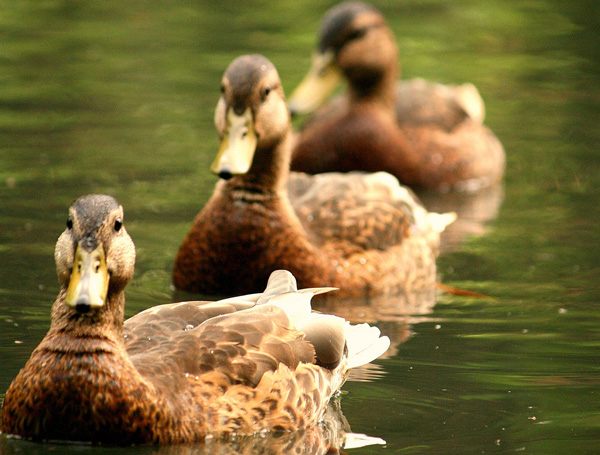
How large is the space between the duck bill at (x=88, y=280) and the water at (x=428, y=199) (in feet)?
2.43

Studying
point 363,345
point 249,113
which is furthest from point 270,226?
point 363,345

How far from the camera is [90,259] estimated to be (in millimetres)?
5965

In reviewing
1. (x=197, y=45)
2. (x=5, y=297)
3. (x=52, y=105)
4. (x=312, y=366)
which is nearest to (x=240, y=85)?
(x=5, y=297)

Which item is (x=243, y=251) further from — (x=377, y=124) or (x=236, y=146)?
(x=377, y=124)

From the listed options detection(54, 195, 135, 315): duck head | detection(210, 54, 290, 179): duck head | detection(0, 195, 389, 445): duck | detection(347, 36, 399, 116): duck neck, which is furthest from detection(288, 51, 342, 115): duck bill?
detection(54, 195, 135, 315): duck head

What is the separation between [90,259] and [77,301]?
0.23 m

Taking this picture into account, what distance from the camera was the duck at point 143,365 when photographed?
6102 millimetres

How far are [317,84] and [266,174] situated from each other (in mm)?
4166

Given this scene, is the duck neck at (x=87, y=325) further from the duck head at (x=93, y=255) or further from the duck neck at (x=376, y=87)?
the duck neck at (x=376, y=87)

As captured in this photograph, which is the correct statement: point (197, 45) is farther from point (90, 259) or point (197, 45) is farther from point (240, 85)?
point (90, 259)

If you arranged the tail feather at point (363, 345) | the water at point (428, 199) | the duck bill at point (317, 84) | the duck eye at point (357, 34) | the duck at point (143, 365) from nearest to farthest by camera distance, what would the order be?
the duck at point (143, 365), the water at point (428, 199), the tail feather at point (363, 345), the duck bill at point (317, 84), the duck eye at point (357, 34)

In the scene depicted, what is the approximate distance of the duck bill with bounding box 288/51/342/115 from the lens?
13375mm

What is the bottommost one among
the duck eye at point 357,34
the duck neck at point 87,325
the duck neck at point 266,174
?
the duck neck at point 266,174

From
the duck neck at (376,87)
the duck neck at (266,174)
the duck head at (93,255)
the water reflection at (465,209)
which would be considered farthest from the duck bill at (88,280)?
the duck neck at (376,87)
